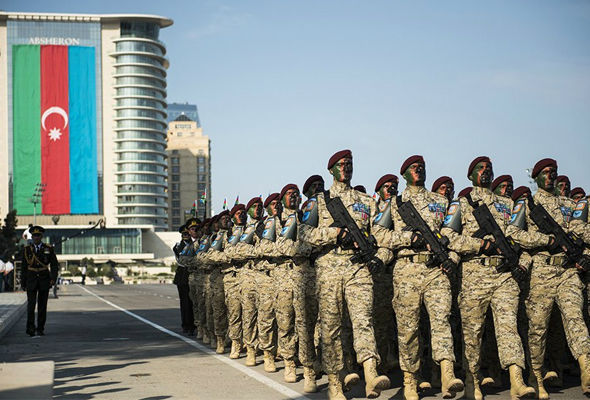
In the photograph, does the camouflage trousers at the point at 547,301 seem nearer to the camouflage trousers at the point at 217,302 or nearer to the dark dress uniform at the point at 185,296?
the camouflage trousers at the point at 217,302

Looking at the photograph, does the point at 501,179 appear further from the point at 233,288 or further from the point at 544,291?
the point at 233,288

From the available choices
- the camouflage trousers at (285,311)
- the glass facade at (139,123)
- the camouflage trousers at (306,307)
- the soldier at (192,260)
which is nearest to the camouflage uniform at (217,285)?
the soldier at (192,260)

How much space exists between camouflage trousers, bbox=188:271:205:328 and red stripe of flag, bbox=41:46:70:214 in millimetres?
139730

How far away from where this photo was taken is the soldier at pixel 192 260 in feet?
52.2

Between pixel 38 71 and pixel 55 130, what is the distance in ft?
34.5

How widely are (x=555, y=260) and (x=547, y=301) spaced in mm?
439

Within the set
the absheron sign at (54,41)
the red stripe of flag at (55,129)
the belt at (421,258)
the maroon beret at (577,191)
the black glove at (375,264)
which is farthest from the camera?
the absheron sign at (54,41)

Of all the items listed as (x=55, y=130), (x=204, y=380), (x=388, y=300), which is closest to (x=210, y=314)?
(x=204, y=380)

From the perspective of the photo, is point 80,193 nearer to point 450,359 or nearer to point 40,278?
point 40,278

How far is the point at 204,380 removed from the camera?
10.2 m

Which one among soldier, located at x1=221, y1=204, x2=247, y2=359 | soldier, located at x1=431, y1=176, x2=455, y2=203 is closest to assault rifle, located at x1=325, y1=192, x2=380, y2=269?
soldier, located at x1=431, y1=176, x2=455, y2=203

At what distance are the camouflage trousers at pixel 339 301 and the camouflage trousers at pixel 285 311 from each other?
67.8 inches

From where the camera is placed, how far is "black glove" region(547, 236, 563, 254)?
9.00 m

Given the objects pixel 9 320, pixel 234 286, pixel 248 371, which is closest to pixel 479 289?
pixel 248 371
